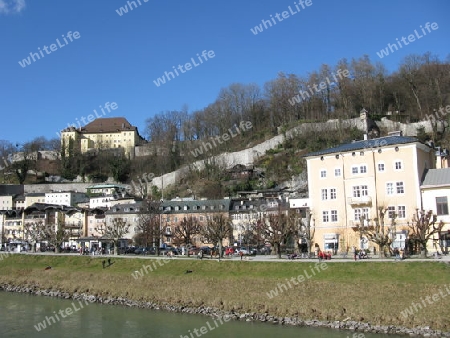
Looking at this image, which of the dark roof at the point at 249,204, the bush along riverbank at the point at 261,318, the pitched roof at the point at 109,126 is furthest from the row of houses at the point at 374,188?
the pitched roof at the point at 109,126

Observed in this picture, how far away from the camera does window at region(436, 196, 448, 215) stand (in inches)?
1543

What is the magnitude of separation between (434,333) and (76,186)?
98.0 metres

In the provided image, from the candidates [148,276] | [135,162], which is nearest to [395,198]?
[148,276]

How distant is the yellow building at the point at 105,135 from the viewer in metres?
130

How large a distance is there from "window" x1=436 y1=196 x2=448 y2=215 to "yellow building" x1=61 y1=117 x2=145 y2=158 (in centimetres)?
9834

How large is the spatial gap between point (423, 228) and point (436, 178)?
26.2ft

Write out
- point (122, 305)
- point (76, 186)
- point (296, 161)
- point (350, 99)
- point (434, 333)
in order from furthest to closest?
point (76, 186), point (350, 99), point (296, 161), point (122, 305), point (434, 333)

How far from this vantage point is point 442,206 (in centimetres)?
3941

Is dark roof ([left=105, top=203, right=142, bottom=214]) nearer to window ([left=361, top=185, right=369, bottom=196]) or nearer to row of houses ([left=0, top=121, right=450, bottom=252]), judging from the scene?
row of houses ([left=0, top=121, right=450, bottom=252])

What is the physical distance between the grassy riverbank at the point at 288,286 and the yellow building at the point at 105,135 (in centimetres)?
8966

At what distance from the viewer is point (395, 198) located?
41625mm

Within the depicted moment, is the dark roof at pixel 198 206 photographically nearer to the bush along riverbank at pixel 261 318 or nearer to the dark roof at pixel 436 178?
the bush along riverbank at pixel 261 318

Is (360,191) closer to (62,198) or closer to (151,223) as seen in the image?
(151,223)

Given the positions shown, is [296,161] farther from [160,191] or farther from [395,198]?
[395,198]
